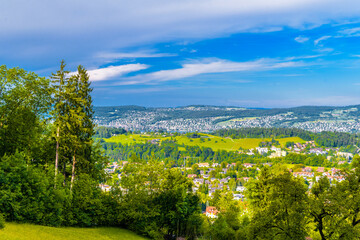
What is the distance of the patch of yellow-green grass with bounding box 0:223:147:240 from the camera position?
17.4m

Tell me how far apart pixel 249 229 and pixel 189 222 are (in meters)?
15.1

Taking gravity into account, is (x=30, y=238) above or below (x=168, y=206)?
above

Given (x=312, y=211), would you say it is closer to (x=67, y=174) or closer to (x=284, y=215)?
(x=284, y=215)

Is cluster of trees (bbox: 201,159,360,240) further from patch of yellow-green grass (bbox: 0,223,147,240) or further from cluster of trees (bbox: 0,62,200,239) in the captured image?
cluster of trees (bbox: 0,62,200,239)

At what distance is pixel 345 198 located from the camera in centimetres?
1794

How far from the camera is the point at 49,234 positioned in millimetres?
19828

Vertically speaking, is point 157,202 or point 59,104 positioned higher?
point 59,104

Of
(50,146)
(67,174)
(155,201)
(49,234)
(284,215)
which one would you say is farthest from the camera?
(155,201)

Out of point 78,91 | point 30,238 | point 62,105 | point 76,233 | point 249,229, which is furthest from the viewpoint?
point 78,91

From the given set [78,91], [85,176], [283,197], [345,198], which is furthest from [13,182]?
[345,198]

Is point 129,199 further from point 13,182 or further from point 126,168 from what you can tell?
point 13,182

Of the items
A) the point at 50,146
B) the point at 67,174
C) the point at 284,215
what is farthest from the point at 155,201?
the point at 284,215

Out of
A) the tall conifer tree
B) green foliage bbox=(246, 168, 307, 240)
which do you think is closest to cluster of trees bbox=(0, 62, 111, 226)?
the tall conifer tree

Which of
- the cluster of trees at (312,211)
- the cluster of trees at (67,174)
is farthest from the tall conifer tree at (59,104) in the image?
the cluster of trees at (312,211)
